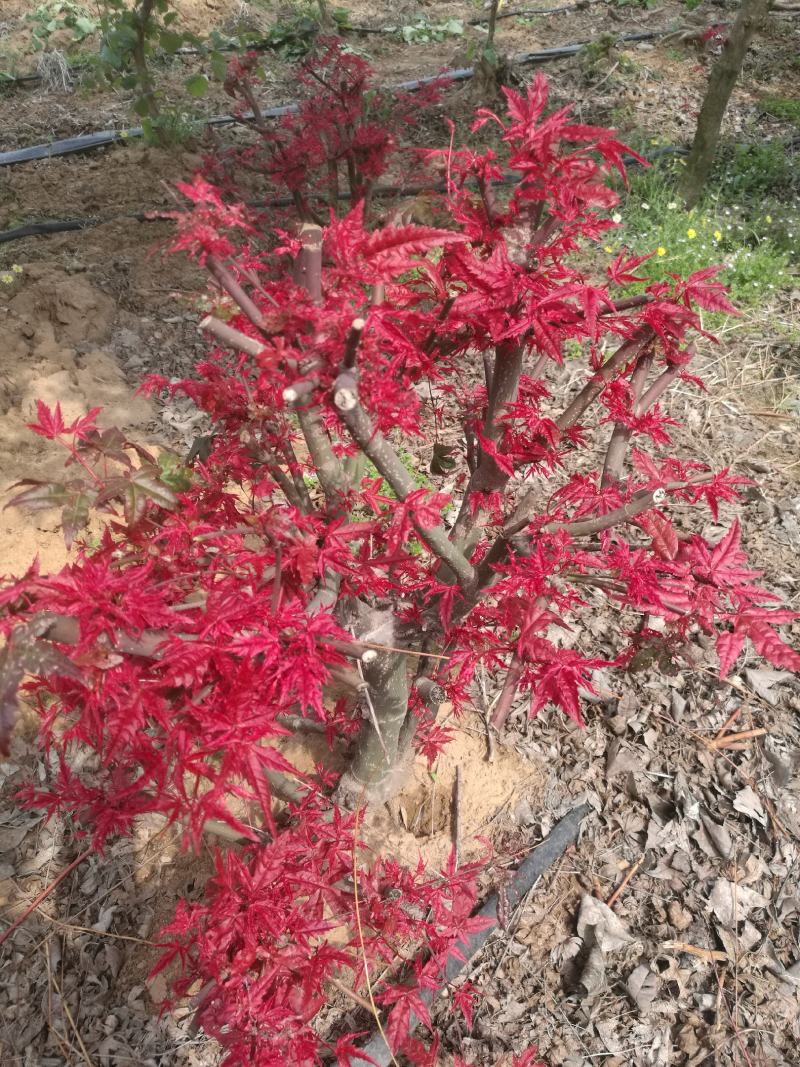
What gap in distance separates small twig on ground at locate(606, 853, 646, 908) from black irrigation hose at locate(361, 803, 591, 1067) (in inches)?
6.4

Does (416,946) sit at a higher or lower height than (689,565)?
lower

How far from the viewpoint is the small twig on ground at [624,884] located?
1.89m

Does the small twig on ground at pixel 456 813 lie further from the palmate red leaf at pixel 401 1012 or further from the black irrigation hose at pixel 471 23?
the black irrigation hose at pixel 471 23

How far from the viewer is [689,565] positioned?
128 cm

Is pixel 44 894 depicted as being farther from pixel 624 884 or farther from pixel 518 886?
pixel 624 884

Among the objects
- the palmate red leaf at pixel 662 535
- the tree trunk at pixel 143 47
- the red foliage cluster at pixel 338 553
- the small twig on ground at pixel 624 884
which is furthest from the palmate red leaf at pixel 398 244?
the tree trunk at pixel 143 47

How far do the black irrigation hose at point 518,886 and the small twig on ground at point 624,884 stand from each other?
162mm

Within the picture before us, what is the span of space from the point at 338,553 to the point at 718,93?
4.10 metres

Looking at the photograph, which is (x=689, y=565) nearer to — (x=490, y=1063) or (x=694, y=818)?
(x=694, y=818)

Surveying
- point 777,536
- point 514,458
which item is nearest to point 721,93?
point 777,536

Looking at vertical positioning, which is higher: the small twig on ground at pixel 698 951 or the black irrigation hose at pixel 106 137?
the black irrigation hose at pixel 106 137

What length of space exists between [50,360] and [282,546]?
268 cm

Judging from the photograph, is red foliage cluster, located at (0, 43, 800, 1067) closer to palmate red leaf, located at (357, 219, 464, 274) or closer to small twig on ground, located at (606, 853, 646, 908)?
palmate red leaf, located at (357, 219, 464, 274)

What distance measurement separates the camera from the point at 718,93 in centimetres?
384
